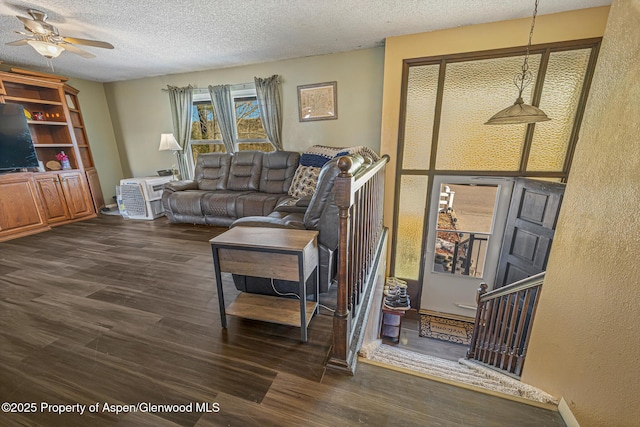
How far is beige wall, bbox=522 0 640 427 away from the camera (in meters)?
0.89

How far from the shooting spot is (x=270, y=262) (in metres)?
1.38

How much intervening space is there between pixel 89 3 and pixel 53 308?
8.40 feet

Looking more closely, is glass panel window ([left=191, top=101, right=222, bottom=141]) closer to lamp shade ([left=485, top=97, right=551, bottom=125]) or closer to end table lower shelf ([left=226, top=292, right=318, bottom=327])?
end table lower shelf ([left=226, top=292, right=318, bottom=327])

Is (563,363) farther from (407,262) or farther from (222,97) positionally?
(222,97)

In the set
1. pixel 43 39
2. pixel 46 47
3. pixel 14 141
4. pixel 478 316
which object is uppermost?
pixel 43 39

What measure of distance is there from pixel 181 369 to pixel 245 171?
3154 millimetres

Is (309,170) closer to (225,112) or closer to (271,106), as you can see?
(271,106)

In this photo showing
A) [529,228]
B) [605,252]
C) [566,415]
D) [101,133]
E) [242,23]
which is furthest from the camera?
[101,133]

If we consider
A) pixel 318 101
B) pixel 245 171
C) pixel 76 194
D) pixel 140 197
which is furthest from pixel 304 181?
pixel 76 194

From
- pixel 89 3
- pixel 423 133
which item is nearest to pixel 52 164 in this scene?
pixel 89 3

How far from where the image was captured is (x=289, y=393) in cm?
120

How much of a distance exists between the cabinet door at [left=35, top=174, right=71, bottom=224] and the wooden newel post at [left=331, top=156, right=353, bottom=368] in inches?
200

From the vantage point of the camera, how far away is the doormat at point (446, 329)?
317 cm

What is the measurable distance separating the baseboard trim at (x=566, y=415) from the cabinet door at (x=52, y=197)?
20.1 ft
